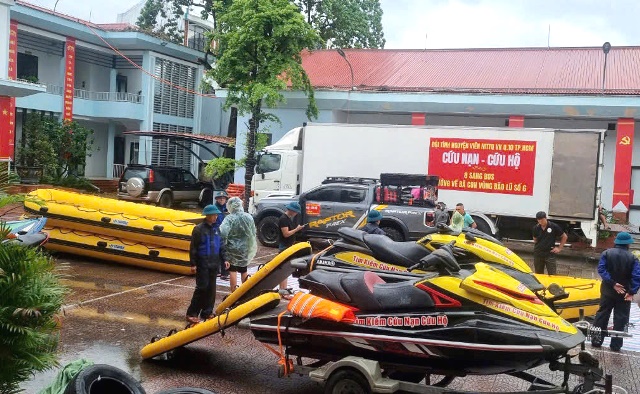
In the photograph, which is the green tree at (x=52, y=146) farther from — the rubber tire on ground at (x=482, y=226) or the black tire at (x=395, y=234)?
the rubber tire on ground at (x=482, y=226)

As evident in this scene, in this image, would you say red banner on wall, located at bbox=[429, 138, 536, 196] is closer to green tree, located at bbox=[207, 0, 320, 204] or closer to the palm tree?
green tree, located at bbox=[207, 0, 320, 204]

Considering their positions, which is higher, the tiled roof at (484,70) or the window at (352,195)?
the tiled roof at (484,70)

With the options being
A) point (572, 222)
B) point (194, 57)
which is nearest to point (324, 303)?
point (572, 222)

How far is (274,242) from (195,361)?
9.27 metres

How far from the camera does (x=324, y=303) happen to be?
18.3ft

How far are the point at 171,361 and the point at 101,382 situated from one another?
267 cm

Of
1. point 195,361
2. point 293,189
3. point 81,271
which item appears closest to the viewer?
point 195,361

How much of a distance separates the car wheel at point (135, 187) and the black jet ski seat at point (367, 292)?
18.0 meters

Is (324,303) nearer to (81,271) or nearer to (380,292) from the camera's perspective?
(380,292)

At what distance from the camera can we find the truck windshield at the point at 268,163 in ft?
62.8

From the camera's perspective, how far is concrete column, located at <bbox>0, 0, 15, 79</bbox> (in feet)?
75.2

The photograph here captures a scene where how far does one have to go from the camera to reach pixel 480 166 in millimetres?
17469

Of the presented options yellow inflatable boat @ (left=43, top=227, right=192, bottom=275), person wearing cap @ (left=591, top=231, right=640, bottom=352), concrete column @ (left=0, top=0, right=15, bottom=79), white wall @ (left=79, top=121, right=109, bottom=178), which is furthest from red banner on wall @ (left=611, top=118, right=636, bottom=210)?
white wall @ (left=79, top=121, right=109, bottom=178)

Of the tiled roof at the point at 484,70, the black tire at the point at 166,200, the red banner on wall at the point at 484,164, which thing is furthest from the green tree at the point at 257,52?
the red banner on wall at the point at 484,164
